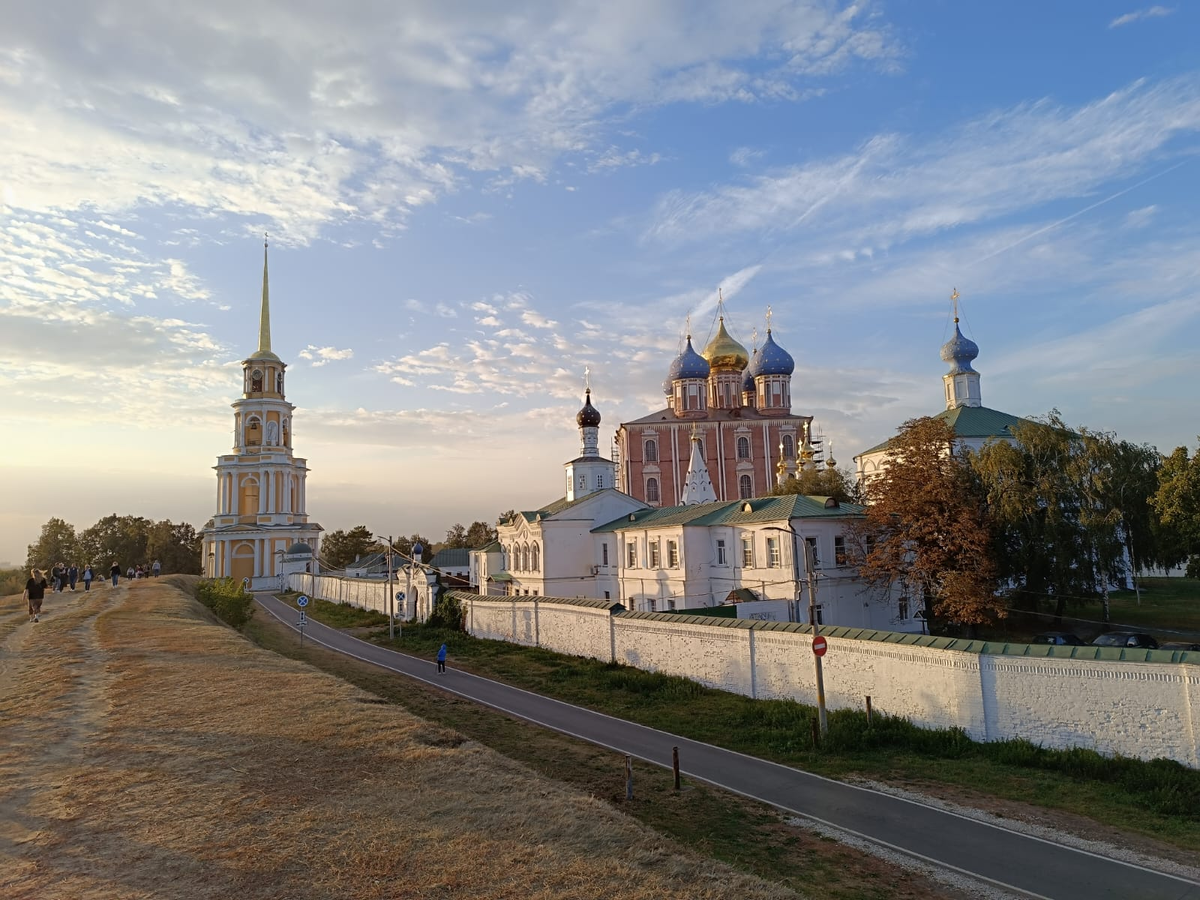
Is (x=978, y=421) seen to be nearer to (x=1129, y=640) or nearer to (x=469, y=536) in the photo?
(x=1129, y=640)

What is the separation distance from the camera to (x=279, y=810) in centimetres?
1084

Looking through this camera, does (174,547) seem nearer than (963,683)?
No

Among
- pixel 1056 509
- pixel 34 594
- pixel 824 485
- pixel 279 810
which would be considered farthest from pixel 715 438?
pixel 279 810

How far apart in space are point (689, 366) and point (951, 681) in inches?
2339

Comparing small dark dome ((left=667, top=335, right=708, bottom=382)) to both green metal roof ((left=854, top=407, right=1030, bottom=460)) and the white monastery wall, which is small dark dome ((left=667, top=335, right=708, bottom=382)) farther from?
the white monastery wall

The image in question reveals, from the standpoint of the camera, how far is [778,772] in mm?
16609

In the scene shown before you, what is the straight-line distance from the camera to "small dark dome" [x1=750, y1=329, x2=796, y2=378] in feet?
253

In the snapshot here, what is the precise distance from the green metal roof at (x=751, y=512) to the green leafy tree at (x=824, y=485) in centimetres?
881

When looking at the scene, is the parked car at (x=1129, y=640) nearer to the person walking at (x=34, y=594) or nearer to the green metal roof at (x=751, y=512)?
the green metal roof at (x=751, y=512)

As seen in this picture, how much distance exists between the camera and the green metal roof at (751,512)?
1420 inches

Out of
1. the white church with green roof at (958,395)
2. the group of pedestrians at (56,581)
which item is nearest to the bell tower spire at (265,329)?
the group of pedestrians at (56,581)

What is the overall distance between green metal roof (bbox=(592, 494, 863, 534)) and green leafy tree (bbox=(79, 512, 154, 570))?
7722 cm

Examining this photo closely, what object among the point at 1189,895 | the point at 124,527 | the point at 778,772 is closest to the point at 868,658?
the point at 778,772

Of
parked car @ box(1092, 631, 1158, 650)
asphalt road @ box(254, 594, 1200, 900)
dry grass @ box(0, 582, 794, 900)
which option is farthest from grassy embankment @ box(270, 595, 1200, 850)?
parked car @ box(1092, 631, 1158, 650)
